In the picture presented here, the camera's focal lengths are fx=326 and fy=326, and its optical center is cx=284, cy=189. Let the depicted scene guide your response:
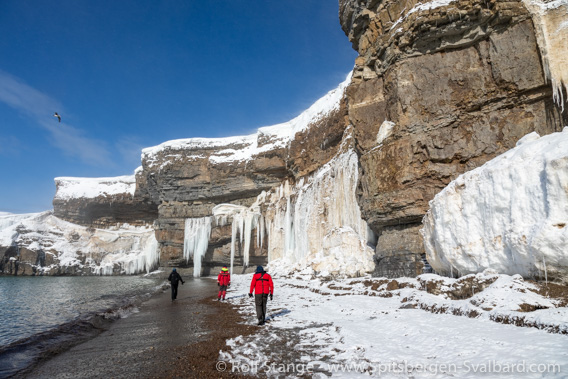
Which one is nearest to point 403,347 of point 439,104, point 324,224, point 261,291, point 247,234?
point 261,291

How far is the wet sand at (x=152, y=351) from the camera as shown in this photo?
4.99 metres

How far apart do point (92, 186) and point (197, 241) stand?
2747 centimetres

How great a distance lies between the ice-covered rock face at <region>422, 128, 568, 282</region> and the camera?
6.32 meters

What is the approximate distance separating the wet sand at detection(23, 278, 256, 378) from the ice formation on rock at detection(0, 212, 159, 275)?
146 ft

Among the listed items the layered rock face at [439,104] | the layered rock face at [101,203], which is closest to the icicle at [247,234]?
the layered rock face at [101,203]

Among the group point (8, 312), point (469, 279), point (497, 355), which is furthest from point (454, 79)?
point (8, 312)

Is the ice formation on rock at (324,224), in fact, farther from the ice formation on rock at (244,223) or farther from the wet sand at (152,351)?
the wet sand at (152,351)

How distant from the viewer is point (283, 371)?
4602mm

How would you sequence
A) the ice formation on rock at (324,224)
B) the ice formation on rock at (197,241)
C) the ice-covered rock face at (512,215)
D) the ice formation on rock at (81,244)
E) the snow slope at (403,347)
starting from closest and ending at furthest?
the snow slope at (403,347), the ice-covered rock face at (512,215), the ice formation on rock at (324,224), the ice formation on rock at (197,241), the ice formation on rock at (81,244)

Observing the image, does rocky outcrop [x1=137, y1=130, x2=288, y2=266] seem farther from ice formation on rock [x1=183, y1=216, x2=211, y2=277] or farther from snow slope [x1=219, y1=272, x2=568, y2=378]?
snow slope [x1=219, y1=272, x2=568, y2=378]

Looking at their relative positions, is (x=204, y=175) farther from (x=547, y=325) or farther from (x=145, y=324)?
(x=547, y=325)

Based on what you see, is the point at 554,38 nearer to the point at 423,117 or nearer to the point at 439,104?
the point at 439,104

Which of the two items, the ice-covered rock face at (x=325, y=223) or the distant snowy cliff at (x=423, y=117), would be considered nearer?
the distant snowy cliff at (x=423, y=117)

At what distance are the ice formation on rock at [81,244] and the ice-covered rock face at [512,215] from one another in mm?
47892
